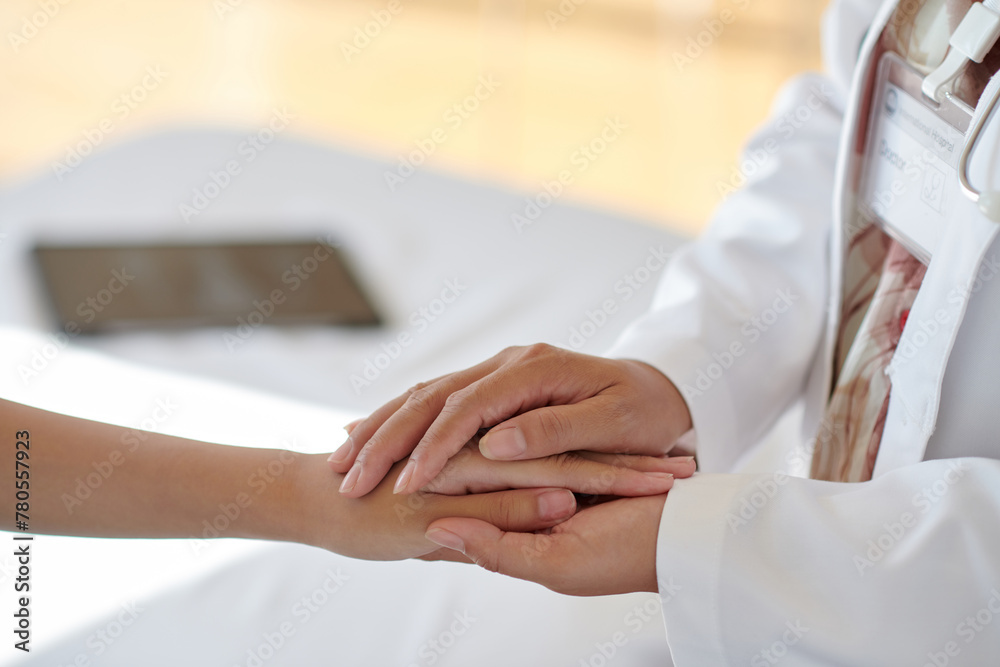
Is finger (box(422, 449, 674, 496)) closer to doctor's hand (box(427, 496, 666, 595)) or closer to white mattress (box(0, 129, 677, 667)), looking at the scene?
doctor's hand (box(427, 496, 666, 595))

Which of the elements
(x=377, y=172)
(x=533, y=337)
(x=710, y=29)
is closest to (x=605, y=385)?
(x=533, y=337)

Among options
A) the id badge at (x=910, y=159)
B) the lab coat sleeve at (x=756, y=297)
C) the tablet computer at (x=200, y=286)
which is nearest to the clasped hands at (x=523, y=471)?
the lab coat sleeve at (x=756, y=297)

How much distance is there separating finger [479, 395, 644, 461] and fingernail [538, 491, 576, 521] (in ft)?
0.14

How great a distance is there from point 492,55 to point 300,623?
4.02m

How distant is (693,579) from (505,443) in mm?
227

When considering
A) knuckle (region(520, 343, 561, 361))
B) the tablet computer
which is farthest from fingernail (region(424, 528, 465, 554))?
the tablet computer

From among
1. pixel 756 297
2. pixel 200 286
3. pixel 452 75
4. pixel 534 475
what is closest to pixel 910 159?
pixel 756 297

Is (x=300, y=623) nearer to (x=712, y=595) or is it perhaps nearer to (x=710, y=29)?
(x=712, y=595)

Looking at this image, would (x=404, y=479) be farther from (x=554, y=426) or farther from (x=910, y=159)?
Result: (x=910, y=159)

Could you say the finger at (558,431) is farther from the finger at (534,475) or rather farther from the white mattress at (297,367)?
the white mattress at (297,367)

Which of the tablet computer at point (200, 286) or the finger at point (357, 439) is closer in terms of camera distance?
the finger at point (357, 439)

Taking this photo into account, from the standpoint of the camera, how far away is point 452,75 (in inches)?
181

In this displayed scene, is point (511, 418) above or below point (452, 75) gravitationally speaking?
above

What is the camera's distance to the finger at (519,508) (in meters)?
0.98
